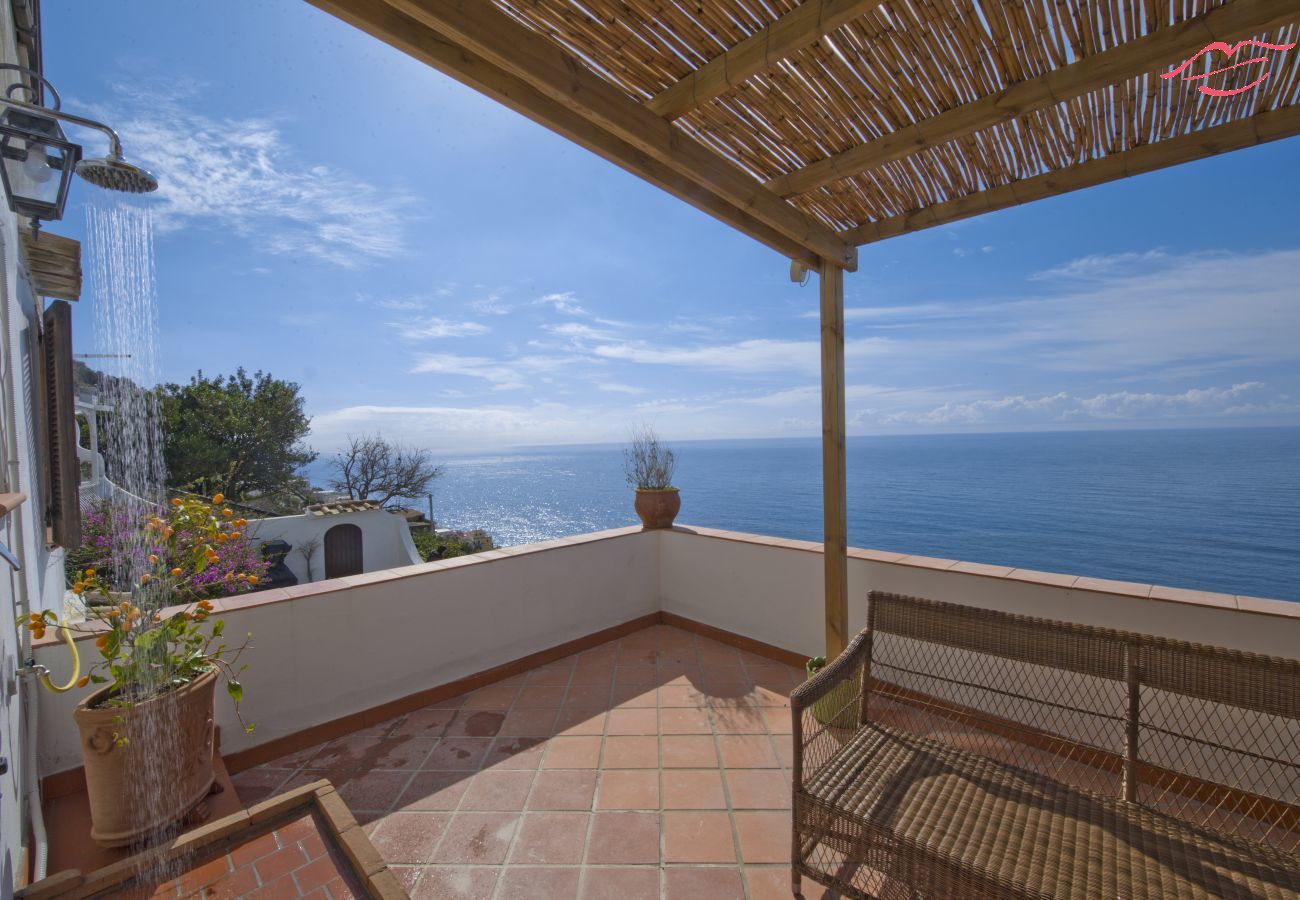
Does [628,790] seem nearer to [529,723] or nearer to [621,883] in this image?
[621,883]

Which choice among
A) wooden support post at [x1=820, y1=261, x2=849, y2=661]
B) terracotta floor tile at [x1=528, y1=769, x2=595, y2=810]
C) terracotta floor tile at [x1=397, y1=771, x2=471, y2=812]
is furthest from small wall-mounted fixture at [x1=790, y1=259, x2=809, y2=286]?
terracotta floor tile at [x1=397, y1=771, x2=471, y2=812]

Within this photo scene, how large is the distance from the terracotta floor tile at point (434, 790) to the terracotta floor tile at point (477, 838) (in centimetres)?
11

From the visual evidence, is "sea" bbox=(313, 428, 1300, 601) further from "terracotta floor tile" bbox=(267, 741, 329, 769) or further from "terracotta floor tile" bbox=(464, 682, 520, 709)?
"terracotta floor tile" bbox=(267, 741, 329, 769)

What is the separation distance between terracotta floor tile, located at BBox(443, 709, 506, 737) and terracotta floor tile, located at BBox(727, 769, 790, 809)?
1.08m

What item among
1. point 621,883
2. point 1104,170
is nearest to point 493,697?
point 621,883

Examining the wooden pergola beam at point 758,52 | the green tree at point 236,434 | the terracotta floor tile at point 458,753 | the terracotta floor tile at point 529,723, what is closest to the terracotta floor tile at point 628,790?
the terracotta floor tile at point 529,723

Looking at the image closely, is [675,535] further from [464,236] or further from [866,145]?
[464,236]

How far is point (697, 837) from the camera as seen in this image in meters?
1.82

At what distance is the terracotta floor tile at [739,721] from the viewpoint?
2445mm

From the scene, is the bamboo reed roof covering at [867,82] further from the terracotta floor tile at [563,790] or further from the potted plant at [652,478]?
the terracotta floor tile at [563,790]

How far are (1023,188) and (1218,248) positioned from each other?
128ft

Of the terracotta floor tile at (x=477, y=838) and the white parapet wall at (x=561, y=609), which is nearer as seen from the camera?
the terracotta floor tile at (x=477, y=838)

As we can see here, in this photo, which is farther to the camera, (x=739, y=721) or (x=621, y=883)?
(x=739, y=721)

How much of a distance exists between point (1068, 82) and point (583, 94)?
4.34 feet
